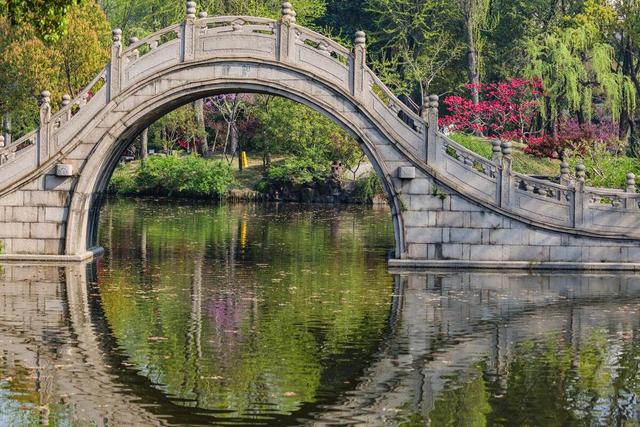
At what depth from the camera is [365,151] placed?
31.1 metres

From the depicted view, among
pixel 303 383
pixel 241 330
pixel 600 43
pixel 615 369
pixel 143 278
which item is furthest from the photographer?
pixel 600 43

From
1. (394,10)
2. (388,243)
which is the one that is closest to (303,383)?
(388,243)

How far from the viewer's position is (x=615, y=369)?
63.1 feet

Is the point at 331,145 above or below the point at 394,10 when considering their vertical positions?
below

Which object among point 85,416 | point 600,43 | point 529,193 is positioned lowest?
point 85,416

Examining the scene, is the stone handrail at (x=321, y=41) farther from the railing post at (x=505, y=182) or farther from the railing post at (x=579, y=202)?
the railing post at (x=579, y=202)

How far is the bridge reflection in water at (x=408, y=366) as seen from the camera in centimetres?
1628

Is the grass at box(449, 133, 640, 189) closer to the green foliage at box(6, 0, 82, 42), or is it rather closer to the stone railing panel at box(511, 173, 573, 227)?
the stone railing panel at box(511, 173, 573, 227)

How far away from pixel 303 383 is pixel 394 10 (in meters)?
56.2

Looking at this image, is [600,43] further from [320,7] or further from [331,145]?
[320,7]

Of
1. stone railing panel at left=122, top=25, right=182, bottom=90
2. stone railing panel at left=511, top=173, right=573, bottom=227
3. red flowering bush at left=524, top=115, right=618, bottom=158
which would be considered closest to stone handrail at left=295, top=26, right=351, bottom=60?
stone railing panel at left=122, top=25, right=182, bottom=90

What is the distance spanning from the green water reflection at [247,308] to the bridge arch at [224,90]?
1975mm

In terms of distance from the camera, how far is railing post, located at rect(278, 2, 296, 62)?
30844 millimetres

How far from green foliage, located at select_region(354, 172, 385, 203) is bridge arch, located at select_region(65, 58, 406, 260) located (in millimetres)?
29725
